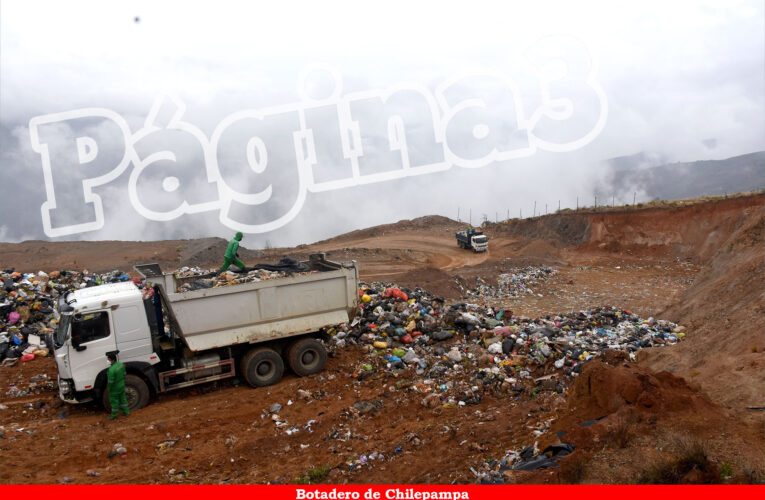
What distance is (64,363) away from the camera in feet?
22.6

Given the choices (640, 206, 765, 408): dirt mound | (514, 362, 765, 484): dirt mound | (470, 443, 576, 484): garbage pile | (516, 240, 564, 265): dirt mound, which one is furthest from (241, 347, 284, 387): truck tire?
(516, 240, 564, 265): dirt mound

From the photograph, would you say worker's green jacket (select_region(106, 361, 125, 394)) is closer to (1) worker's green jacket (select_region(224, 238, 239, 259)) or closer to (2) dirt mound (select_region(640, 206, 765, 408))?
(1) worker's green jacket (select_region(224, 238, 239, 259))

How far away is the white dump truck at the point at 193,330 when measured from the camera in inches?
274

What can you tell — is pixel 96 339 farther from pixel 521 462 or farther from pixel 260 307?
pixel 521 462

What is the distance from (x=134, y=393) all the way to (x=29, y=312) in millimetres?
6209

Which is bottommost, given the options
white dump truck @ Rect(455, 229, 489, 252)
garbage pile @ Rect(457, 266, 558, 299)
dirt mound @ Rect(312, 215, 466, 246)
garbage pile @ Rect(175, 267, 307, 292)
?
garbage pile @ Rect(457, 266, 558, 299)

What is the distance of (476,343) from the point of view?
9172 mm

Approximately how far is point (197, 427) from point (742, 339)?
7.89m

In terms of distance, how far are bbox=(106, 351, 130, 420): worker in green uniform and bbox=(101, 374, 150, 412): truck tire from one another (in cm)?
12

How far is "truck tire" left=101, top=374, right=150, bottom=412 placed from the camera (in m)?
7.19

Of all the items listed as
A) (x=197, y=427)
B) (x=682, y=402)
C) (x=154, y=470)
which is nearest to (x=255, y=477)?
(x=154, y=470)

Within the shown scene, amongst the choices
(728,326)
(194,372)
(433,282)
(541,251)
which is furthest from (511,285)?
(194,372)

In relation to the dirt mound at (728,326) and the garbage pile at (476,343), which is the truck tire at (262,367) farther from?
the dirt mound at (728,326)

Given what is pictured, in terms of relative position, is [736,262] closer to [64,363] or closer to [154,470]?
[154,470]
